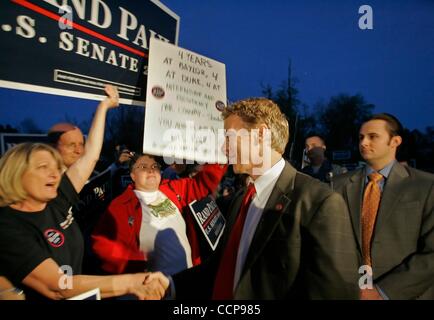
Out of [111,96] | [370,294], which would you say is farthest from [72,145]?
[370,294]

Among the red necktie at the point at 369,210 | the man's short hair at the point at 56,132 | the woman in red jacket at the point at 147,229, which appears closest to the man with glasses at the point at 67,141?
the man's short hair at the point at 56,132

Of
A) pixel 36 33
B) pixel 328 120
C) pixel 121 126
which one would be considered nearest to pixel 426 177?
pixel 328 120

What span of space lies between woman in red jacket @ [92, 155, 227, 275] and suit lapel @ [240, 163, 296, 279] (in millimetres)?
909

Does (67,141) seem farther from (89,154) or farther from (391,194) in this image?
(391,194)

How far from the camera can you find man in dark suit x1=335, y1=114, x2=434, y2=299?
1823 mm

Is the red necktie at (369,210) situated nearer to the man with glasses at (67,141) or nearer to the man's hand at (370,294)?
the man's hand at (370,294)

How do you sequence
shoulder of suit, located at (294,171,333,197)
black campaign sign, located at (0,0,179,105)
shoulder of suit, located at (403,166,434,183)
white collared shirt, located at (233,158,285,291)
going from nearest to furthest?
shoulder of suit, located at (294,171,333,197) < white collared shirt, located at (233,158,285,291) < black campaign sign, located at (0,0,179,105) < shoulder of suit, located at (403,166,434,183)

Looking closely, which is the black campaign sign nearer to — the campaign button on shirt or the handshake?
the campaign button on shirt

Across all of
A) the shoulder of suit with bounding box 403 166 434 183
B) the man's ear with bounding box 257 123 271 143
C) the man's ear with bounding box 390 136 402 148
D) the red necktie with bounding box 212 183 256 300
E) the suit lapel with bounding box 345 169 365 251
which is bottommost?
the red necktie with bounding box 212 183 256 300

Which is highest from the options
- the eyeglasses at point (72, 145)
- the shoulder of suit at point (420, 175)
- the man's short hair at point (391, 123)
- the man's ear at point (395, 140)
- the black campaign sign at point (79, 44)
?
the black campaign sign at point (79, 44)

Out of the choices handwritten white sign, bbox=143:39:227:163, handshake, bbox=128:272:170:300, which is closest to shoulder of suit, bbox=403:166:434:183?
handwritten white sign, bbox=143:39:227:163

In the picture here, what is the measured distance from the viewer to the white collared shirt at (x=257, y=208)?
1485 millimetres

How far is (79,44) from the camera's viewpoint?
1.84m
